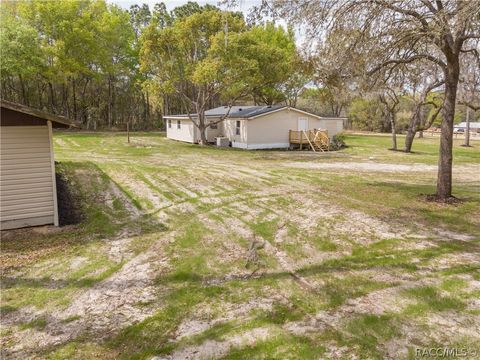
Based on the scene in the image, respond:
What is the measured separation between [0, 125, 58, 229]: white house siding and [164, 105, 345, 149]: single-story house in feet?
55.6

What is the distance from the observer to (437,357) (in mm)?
3533

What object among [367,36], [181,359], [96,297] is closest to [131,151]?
[367,36]

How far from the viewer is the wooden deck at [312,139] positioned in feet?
80.0

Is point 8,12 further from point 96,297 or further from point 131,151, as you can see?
point 96,297

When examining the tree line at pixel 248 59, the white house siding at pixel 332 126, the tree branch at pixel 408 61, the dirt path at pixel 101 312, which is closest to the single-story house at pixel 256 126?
the tree line at pixel 248 59

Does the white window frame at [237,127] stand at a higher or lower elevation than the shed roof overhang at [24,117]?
higher

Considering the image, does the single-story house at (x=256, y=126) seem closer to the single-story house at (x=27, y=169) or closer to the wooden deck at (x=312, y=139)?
the wooden deck at (x=312, y=139)

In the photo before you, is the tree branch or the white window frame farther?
the white window frame

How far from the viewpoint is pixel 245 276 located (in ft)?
18.1

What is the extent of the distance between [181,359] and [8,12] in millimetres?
38240

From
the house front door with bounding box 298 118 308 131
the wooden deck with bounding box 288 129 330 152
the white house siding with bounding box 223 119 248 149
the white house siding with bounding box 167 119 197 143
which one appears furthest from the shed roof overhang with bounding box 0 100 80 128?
the house front door with bounding box 298 118 308 131

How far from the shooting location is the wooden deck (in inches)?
960

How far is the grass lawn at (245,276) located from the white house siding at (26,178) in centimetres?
40

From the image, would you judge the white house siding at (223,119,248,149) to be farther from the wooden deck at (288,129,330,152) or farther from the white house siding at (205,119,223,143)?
the wooden deck at (288,129,330,152)
